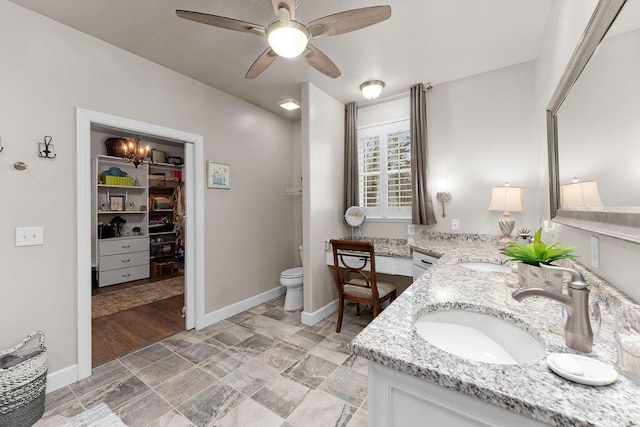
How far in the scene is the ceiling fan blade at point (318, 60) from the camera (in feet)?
5.84

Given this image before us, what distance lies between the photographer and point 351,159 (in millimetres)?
3404

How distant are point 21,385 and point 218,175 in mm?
2147

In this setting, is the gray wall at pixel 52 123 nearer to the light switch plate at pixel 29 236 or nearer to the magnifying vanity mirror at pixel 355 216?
the light switch plate at pixel 29 236

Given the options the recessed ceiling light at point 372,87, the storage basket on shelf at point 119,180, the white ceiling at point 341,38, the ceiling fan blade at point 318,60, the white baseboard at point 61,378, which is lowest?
the white baseboard at point 61,378

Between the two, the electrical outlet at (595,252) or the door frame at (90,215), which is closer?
the electrical outlet at (595,252)

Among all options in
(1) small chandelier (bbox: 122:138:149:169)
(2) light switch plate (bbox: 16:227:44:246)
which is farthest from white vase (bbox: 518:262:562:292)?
(1) small chandelier (bbox: 122:138:149:169)

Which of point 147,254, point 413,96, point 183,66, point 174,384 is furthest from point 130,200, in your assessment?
point 413,96

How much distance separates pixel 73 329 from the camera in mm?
1976

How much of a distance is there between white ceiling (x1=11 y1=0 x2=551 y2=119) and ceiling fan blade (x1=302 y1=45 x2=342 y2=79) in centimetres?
32

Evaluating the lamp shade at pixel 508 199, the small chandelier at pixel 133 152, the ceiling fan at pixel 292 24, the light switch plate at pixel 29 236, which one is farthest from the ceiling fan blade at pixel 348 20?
the small chandelier at pixel 133 152

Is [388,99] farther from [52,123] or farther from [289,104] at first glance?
[52,123]

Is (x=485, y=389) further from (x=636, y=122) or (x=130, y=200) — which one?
(x=130, y=200)

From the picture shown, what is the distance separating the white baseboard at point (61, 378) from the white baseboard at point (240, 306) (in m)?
1.05

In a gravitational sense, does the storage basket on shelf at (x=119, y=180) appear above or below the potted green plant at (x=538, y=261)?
above
